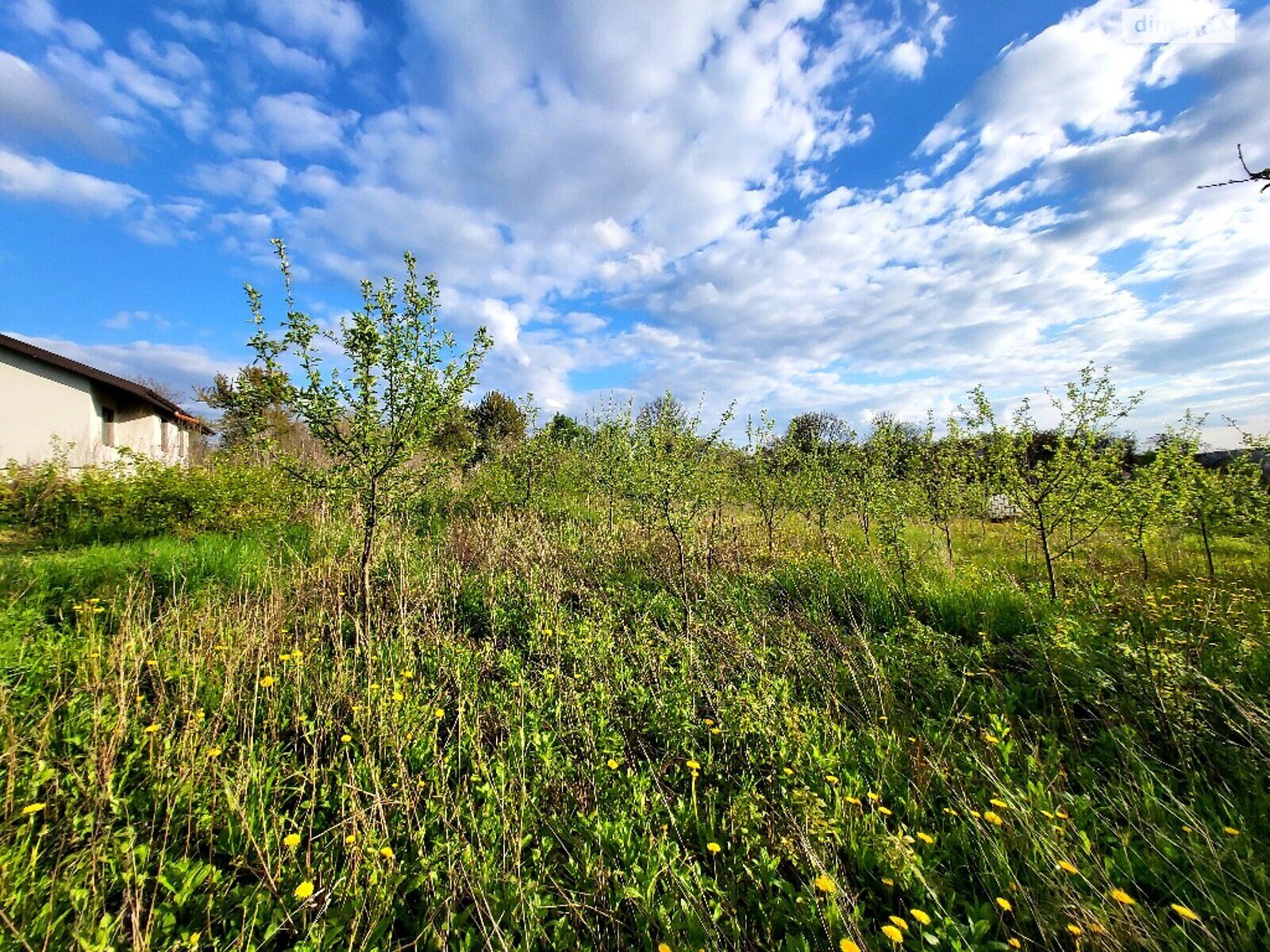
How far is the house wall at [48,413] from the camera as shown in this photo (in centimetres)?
1473

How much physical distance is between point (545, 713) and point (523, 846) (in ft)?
3.59

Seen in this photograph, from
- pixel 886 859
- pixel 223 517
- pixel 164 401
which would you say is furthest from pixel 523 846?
pixel 164 401

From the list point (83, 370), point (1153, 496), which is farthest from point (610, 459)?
point (83, 370)

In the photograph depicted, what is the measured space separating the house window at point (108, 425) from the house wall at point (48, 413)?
5.0 inches

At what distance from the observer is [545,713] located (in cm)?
376

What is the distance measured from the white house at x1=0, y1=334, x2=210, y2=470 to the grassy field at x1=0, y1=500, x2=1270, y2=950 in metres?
13.8

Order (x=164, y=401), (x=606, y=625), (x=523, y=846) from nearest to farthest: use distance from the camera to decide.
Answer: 1. (x=523, y=846)
2. (x=606, y=625)
3. (x=164, y=401)

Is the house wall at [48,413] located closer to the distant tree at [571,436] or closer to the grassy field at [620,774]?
the distant tree at [571,436]

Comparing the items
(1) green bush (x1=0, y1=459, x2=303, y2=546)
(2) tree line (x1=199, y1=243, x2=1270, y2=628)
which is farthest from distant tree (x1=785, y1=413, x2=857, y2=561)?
(1) green bush (x1=0, y1=459, x2=303, y2=546)

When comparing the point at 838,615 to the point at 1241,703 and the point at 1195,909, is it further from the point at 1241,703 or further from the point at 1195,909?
the point at 1195,909

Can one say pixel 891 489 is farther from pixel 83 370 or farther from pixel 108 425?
pixel 108 425

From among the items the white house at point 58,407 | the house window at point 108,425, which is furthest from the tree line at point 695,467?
the house window at point 108,425

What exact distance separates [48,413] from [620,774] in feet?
74.5

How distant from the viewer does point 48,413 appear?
1559cm
